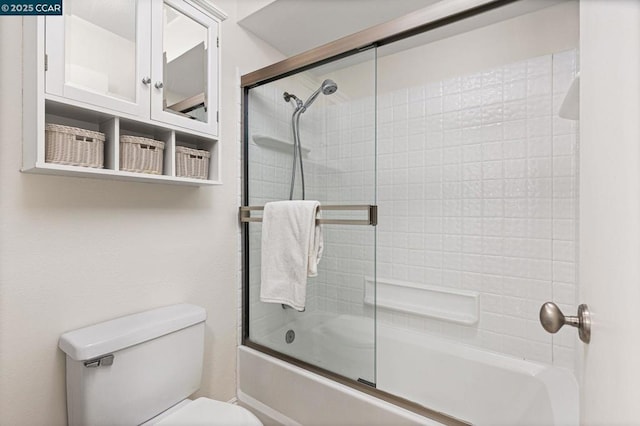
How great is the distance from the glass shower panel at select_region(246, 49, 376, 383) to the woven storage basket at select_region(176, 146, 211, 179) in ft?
1.08

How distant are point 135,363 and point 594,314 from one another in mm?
1307

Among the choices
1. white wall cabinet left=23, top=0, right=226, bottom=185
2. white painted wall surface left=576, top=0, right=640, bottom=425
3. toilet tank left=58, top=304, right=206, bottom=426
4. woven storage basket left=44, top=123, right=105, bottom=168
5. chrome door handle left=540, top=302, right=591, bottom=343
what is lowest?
toilet tank left=58, top=304, right=206, bottom=426

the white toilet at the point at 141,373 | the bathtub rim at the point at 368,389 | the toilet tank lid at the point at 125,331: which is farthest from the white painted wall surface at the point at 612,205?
the toilet tank lid at the point at 125,331

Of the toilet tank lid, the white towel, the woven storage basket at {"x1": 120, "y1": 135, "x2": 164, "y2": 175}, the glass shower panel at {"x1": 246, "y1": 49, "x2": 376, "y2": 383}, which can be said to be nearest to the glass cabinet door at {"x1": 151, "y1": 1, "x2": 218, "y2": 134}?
the woven storage basket at {"x1": 120, "y1": 135, "x2": 164, "y2": 175}

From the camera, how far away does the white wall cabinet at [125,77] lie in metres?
1.01

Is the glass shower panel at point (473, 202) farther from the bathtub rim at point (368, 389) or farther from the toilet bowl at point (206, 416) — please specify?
the toilet bowl at point (206, 416)

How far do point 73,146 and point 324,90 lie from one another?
964 millimetres

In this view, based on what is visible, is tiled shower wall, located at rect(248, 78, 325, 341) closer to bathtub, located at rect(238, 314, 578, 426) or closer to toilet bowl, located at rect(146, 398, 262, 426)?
bathtub, located at rect(238, 314, 578, 426)

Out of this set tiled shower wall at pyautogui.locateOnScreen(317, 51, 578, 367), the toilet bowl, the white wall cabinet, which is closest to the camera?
the white wall cabinet

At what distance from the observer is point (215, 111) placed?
4.95ft

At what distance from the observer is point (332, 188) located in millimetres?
1480

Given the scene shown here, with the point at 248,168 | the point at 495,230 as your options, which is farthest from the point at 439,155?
the point at 248,168

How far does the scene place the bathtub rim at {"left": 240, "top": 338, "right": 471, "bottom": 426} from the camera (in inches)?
48.4

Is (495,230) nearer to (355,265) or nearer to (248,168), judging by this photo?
(355,265)
